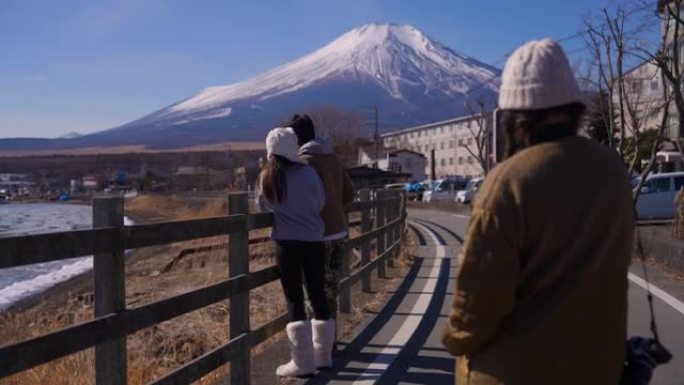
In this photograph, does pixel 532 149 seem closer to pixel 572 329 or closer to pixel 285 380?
pixel 572 329

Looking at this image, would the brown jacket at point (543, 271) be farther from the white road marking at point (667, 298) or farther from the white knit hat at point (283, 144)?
the white road marking at point (667, 298)

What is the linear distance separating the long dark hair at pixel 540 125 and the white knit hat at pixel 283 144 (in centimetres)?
320

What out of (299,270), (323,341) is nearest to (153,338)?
(323,341)

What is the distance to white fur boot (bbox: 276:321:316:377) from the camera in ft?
19.1

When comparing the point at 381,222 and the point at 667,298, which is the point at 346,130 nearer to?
the point at 381,222

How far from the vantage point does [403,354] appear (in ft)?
22.4

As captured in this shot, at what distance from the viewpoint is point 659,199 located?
25.2m

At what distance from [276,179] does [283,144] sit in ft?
0.80

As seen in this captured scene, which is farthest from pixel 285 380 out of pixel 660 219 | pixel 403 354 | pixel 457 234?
pixel 660 219

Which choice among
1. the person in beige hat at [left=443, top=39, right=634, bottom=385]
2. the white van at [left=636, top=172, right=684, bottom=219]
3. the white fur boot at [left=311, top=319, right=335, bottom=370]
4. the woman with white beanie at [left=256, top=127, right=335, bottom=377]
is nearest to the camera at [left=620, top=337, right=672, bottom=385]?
the person in beige hat at [left=443, top=39, right=634, bottom=385]

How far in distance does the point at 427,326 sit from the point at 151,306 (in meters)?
4.18

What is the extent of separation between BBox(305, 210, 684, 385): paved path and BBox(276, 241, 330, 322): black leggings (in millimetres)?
579

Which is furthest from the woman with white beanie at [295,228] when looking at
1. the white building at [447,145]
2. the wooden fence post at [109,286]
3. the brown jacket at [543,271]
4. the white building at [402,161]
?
the white building at [447,145]

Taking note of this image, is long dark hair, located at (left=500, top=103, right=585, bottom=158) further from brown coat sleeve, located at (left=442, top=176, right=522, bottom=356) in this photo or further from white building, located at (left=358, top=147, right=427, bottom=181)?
white building, located at (left=358, top=147, right=427, bottom=181)
